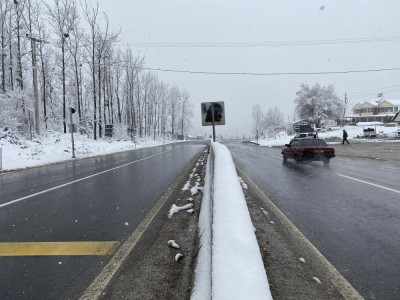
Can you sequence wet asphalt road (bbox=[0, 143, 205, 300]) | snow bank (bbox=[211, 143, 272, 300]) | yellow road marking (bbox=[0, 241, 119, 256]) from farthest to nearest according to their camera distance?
yellow road marking (bbox=[0, 241, 119, 256]), wet asphalt road (bbox=[0, 143, 205, 300]), snow bank (bbox=[211, 143, 272, 300])

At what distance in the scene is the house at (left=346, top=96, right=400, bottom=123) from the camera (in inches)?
4210

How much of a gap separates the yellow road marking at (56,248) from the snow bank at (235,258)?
1.61 meters

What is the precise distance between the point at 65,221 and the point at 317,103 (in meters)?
88.2

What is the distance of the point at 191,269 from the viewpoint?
4.14 m

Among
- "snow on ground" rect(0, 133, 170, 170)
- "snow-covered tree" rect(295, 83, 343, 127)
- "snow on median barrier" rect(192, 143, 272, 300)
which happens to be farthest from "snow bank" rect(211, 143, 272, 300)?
"snow-covered tree" rect(295, 83, 343, 127)

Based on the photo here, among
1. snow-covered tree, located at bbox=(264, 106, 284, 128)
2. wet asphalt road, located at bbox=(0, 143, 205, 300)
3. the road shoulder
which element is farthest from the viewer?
snow-covered tree, located at bbox=(264, 106, 284, 128)

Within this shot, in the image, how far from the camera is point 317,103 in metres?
87.7

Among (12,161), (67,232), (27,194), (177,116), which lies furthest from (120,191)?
(177,116)

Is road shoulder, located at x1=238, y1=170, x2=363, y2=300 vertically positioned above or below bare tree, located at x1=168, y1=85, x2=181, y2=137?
below

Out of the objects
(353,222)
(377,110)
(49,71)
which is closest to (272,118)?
(377,110)

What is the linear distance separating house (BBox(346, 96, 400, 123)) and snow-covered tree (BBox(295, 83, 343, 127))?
83.1 ft

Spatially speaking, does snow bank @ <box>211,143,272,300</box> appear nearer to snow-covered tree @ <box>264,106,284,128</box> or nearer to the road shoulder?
the road shoulder

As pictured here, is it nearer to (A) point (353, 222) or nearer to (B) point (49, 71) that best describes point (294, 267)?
(A) point (353, 222)

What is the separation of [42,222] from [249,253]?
14.4 feet
